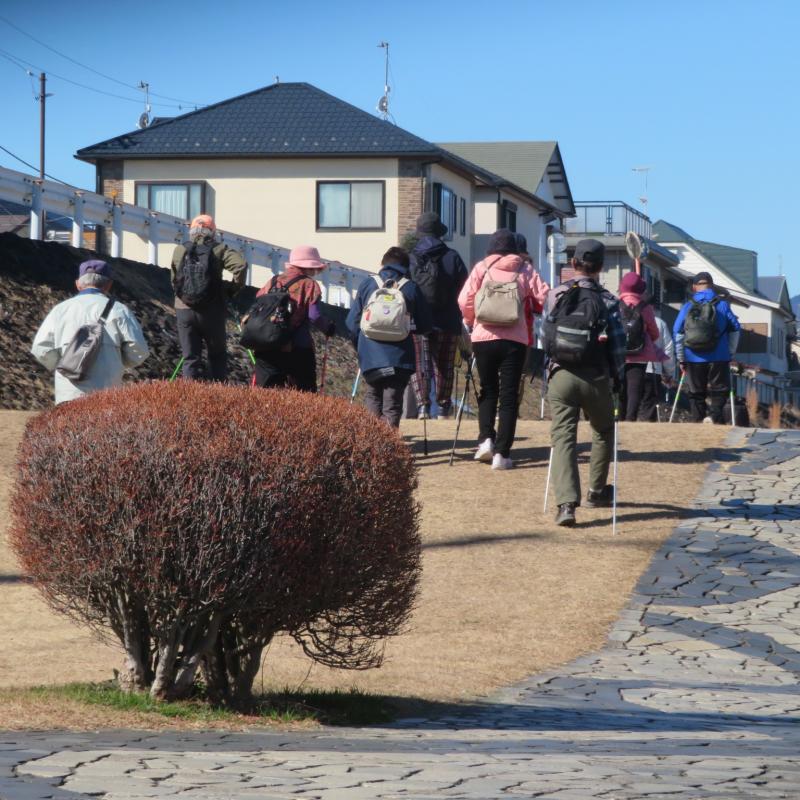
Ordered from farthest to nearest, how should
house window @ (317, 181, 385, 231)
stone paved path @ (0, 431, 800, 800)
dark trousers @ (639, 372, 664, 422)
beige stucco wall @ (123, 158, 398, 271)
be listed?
beige stucco wall @ (123, 158, 398, 271)
house window @ (317, 181, 385, 231)
dark trousers @ (639, 372, 664, 422)
stone paved path @ (0, 431, 800, 800)

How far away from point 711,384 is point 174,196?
26779 millimetres

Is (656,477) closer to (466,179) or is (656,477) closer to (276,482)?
(276,482)

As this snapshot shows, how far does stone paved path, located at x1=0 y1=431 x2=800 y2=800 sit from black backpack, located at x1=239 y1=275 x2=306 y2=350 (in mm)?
3504

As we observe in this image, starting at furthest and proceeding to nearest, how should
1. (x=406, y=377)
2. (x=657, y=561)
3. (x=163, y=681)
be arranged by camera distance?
1. (x=406, y=377)
2. (x=657, y=561)
3. (x=163, y=681)

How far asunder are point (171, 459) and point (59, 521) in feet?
1.75

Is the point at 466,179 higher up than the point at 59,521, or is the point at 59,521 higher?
the point at 466,179

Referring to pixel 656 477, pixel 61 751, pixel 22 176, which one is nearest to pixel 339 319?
pixel 22 176

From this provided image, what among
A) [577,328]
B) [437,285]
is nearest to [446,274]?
[437,285]

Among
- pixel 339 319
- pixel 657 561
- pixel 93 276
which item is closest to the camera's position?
pixel 93 276

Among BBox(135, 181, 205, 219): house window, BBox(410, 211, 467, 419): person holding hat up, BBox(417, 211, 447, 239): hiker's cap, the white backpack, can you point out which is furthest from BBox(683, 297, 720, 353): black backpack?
BBox(135, 181, 205, 219): house window

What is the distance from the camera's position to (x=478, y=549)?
1096 centimetres

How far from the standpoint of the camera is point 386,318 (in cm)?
1278

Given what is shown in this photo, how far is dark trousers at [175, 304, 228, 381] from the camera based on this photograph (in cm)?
1338

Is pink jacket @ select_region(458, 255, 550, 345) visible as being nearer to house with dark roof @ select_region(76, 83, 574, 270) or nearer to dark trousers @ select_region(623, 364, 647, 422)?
dark trousers @ select_region(623, 364, 647, 422)
